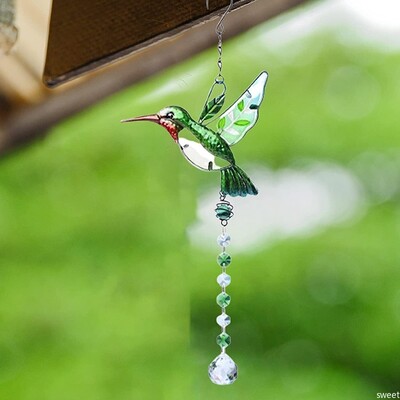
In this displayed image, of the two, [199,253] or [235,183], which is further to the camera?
[199,253]

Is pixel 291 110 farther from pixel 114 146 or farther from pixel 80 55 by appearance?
pixel 80 55

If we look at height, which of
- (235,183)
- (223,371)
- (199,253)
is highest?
(199,253)

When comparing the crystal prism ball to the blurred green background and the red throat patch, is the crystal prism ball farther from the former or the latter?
the blurred green background

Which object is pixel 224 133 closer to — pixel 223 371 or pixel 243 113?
pixel 243 113

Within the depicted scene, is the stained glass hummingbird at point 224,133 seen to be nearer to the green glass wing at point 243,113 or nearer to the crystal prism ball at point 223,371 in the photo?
the green glass wing at point 243,113

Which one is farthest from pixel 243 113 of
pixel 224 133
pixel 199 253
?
pixel 199 253

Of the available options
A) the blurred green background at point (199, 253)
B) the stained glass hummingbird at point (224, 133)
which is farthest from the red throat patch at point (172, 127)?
the blurred green background at point (199, 253)
